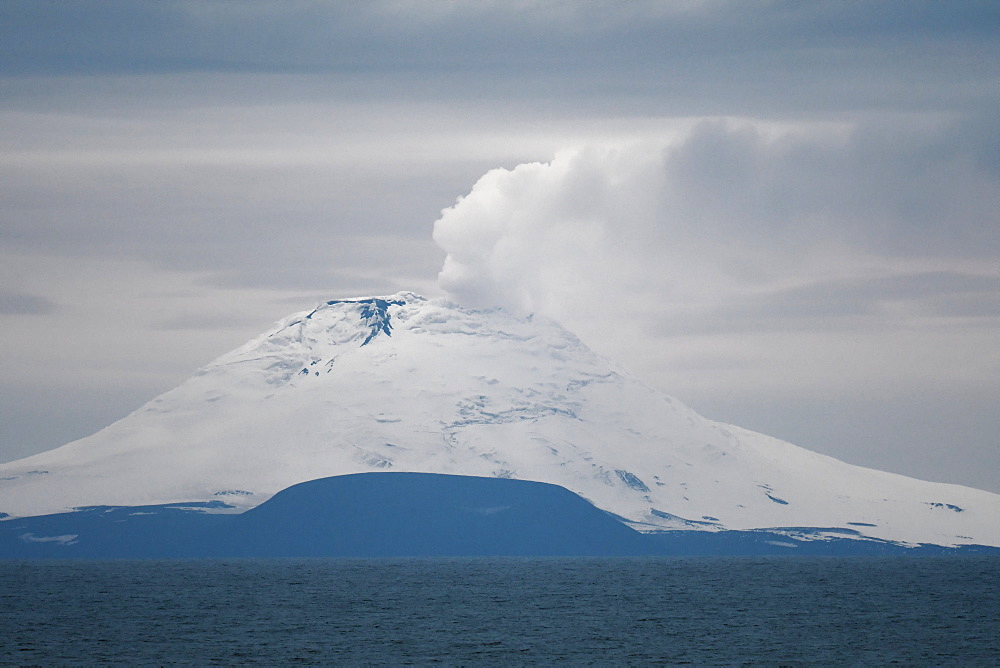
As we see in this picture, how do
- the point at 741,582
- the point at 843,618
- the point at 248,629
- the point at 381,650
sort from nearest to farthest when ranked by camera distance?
the point at 381,650, the point at 248,629, the point at 843,618, the point at 741,582

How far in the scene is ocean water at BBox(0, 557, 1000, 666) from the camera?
303 ft

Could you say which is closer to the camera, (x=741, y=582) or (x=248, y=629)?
(x=248, y=629)

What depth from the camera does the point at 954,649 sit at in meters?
96.5

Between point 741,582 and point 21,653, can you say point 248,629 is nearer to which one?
point 21,653

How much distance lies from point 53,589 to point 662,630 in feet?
315

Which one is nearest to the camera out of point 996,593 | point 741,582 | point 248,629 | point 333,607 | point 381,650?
point 381,650

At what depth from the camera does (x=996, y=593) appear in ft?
543

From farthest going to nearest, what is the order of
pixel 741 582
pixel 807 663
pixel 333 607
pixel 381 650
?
1. pixel 741 582
2. pixel 333 607
3. pixel 381 650
4. pixel 807 663

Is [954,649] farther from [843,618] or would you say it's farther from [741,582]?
[741,582]

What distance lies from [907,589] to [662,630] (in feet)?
247

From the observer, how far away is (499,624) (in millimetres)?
118000

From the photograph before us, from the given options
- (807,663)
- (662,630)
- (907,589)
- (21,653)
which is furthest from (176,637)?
(907,589)

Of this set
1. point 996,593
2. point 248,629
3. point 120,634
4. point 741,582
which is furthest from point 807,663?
point 741,582

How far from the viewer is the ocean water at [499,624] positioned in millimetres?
92250
